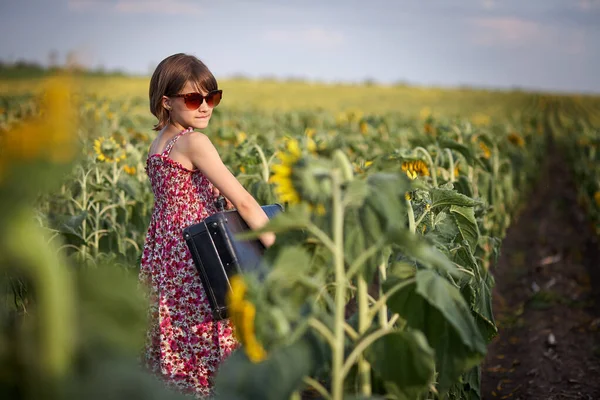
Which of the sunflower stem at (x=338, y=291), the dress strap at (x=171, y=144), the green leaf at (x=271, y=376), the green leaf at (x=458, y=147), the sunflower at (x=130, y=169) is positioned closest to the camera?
the green leaf at (x=271, y=376)

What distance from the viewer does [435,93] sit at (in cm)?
5806

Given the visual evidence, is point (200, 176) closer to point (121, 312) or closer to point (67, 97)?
point (121, 312)

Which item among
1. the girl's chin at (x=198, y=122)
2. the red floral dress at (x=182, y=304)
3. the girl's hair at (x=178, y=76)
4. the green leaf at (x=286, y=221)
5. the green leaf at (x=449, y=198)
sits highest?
the girl's hair at (x=178, y=76)

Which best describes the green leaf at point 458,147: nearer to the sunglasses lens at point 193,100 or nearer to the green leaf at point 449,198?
the green leaf at point 449,198

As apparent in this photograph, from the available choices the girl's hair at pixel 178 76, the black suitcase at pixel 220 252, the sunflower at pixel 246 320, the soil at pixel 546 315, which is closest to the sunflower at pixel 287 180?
the sunflower at pixel 246 320

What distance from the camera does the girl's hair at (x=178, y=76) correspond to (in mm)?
2588

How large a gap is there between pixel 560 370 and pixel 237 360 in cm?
334

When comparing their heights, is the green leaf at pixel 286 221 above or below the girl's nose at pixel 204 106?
below

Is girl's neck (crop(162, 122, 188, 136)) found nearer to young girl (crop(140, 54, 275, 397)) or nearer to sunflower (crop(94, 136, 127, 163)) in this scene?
young girl (crop(140, 54, 275, 397))

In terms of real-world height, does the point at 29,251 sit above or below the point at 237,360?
above

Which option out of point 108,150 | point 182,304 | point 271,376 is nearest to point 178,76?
point 182,304

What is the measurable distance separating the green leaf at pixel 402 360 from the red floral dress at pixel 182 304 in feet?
3.77

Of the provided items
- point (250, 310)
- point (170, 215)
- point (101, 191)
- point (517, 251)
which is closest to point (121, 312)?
point (250, 310)

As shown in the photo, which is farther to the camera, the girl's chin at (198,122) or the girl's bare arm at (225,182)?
the girl's chin at (198,122)
